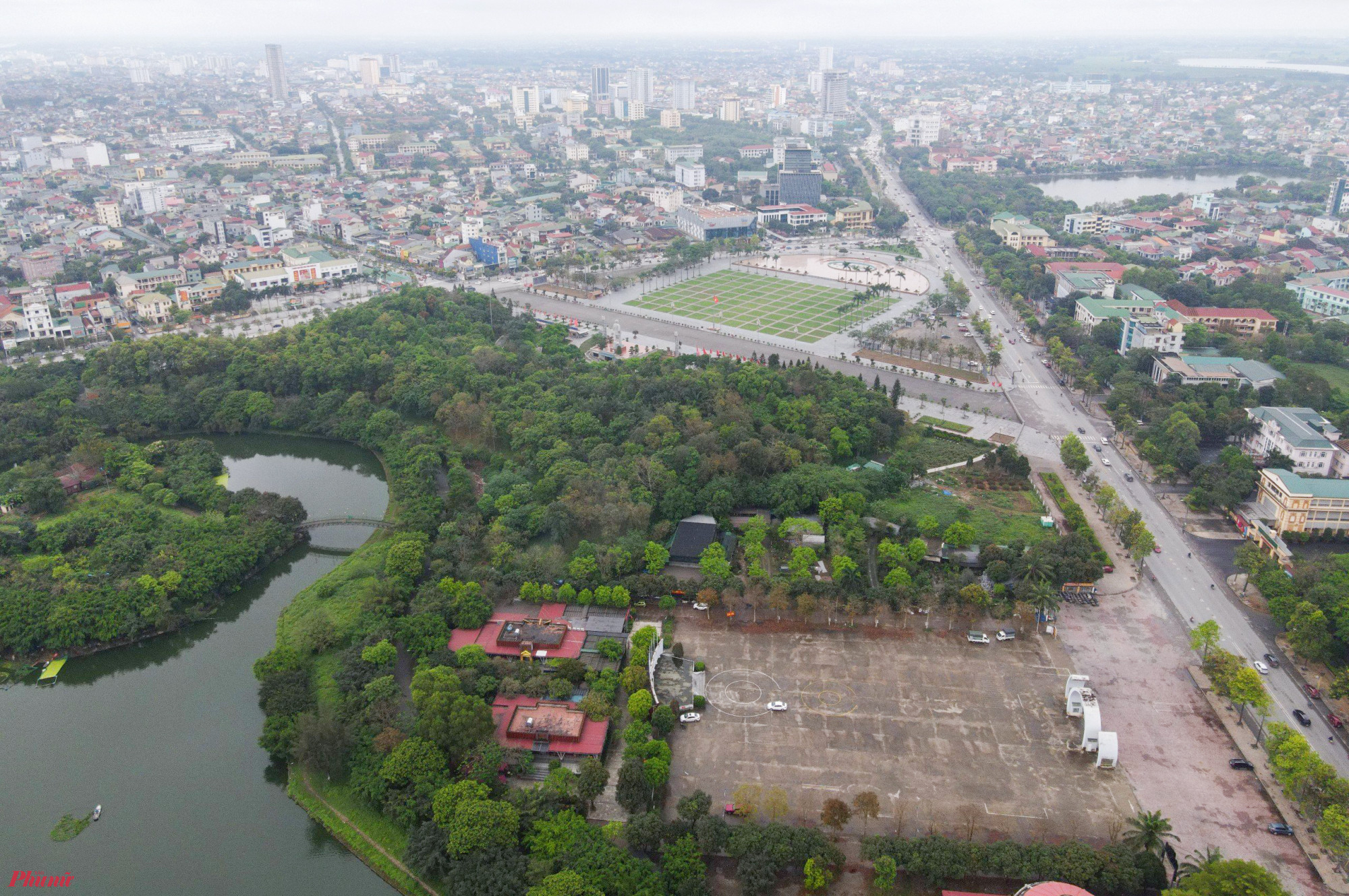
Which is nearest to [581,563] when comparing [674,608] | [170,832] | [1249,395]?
[674,608]

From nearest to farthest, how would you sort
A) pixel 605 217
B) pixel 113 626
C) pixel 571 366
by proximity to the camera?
pixel 113 626 → pixel 571 366 → pixel 605 217

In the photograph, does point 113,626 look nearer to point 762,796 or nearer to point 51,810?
point 51,810

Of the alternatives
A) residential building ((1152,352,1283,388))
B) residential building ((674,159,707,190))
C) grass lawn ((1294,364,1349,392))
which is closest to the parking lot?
residential building ((1152,352,1283,388))

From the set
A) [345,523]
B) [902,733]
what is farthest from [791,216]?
[902,733]

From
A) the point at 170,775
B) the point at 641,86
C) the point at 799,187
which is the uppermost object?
the point at 641,86

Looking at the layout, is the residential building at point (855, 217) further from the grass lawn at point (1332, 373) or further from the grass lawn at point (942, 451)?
the grass lawn at point (942, 451)

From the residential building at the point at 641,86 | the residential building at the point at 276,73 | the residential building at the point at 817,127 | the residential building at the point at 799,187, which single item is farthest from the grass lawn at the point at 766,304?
the residential building at the point at 276,73

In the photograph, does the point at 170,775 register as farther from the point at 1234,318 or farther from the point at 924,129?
the point at 924,129
